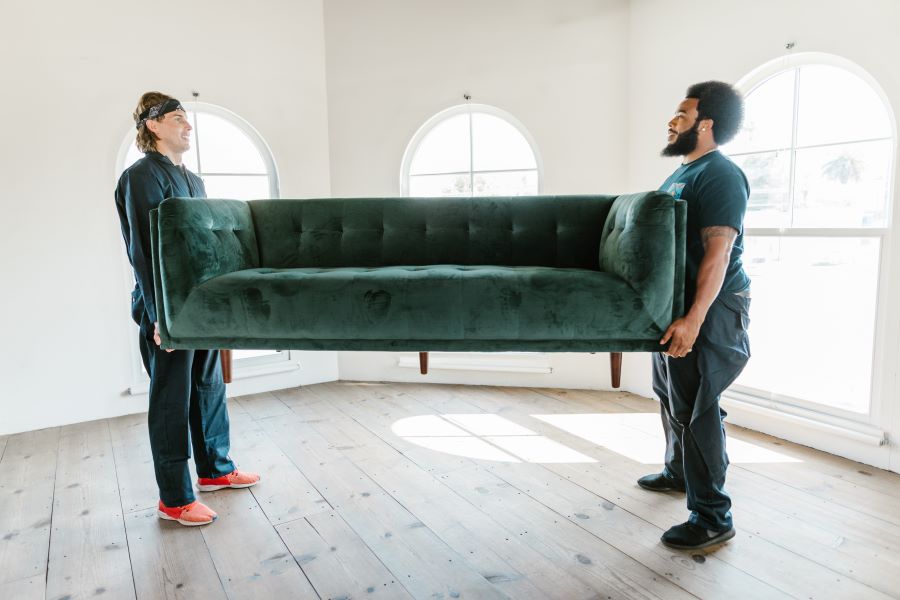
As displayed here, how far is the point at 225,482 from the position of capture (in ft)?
8.25

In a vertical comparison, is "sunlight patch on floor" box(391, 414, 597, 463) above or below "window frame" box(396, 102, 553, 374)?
below

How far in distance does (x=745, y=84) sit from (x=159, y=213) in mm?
2964

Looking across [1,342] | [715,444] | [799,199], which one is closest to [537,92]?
[799,199]

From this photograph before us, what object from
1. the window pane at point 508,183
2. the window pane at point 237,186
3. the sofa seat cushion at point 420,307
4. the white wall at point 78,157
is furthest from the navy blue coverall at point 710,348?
the white wall at point 78,157

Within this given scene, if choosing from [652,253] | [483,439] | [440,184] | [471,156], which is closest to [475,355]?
[483,439]

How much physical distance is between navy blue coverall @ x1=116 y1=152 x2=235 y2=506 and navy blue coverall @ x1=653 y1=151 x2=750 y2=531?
1.81 m

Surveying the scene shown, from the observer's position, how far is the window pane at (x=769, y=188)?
9.87 ft

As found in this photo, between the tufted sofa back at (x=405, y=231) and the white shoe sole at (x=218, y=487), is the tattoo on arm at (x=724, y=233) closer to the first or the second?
the tufted sofa back at (x=405, y=231)

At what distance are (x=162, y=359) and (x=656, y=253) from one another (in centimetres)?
175

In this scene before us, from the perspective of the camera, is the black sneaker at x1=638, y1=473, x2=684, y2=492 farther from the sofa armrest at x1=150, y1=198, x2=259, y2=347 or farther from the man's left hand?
the sofa armrest at x1=150, y1=198, x2=259, y2=347

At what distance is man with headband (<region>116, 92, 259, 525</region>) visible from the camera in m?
2.01

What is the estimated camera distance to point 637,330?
1.67 meters

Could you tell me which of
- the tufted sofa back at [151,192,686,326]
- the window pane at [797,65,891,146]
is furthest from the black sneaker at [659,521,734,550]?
the window pane at [797,65,891,146]

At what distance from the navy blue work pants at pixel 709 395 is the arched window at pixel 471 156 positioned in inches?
84.9
